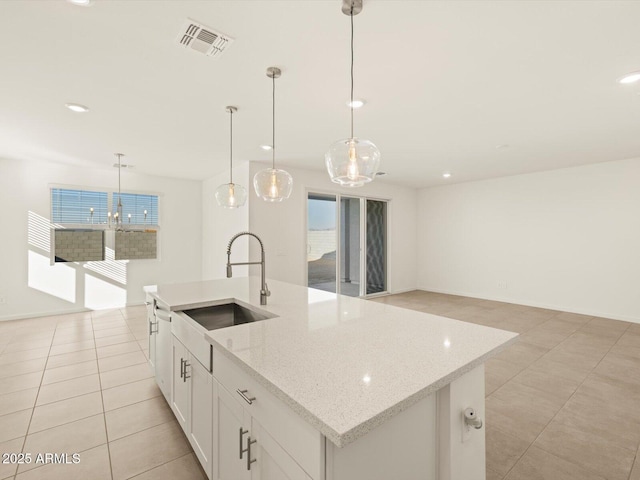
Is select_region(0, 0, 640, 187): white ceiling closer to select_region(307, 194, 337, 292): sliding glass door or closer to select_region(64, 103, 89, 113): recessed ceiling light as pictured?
select_region(64, 103, 89, 113): recessed ceiling light

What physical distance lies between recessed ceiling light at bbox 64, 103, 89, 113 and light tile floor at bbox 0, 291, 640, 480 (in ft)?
8.47

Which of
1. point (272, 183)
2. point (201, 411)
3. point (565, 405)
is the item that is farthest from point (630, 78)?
point (201, 411)

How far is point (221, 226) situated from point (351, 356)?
509cm

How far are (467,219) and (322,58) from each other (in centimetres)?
569

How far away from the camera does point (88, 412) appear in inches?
91.4

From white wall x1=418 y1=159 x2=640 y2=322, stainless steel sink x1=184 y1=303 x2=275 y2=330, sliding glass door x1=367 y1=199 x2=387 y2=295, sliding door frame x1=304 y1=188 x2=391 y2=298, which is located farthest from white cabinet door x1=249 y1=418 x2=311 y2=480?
white wall x1=418 y1=159 x2=640 y2=322

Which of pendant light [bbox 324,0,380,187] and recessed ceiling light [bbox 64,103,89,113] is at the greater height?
recessed ceiling light [bbox 64,103,89,113]

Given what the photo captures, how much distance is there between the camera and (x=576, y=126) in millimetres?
3406

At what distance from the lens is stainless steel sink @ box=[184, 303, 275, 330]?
220cm

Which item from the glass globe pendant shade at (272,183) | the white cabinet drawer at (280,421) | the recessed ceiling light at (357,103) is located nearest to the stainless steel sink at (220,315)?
the white cabinet drawer at (280,421)

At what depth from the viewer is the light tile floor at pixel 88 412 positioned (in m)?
1.78

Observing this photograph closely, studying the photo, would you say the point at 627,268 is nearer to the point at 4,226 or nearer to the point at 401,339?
the point at 401,339

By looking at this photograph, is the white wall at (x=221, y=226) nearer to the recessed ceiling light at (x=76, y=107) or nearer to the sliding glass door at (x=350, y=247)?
the sliding glass door at (x=350, y=247)

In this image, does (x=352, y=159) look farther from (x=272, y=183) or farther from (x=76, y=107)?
(x=76, y=107)
